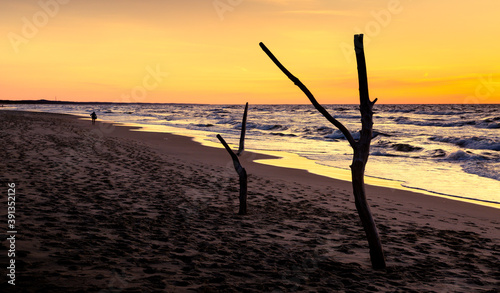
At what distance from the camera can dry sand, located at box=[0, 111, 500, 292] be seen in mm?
5008

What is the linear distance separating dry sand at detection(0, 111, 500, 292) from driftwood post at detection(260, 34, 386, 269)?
16.3 inches

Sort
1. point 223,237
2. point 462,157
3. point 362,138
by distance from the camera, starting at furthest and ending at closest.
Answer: point 462,157 < point 223,237 < point 362,138

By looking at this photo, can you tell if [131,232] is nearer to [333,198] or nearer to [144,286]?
[144,286]

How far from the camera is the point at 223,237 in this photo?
692cm

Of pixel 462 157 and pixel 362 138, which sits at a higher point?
pixel 362 138

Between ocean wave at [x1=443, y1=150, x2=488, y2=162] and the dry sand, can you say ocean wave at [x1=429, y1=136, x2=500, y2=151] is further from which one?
the dry sand

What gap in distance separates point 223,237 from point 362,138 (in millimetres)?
3029

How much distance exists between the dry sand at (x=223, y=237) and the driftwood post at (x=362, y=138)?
0.41 m

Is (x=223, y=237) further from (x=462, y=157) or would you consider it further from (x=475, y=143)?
(x=475, y=143)

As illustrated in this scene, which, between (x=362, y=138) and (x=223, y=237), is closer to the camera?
(x=362, y=138)

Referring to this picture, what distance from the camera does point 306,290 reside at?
4.96 m

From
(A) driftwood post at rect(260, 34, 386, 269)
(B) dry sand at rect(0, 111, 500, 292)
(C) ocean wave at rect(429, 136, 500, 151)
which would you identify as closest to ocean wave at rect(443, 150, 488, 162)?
(C) ocean wave at rect(429, 136, 500, 151)

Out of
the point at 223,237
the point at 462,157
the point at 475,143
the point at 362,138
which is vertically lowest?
the point at 223,237

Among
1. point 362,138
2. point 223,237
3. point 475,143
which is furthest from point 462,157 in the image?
point 223,237
